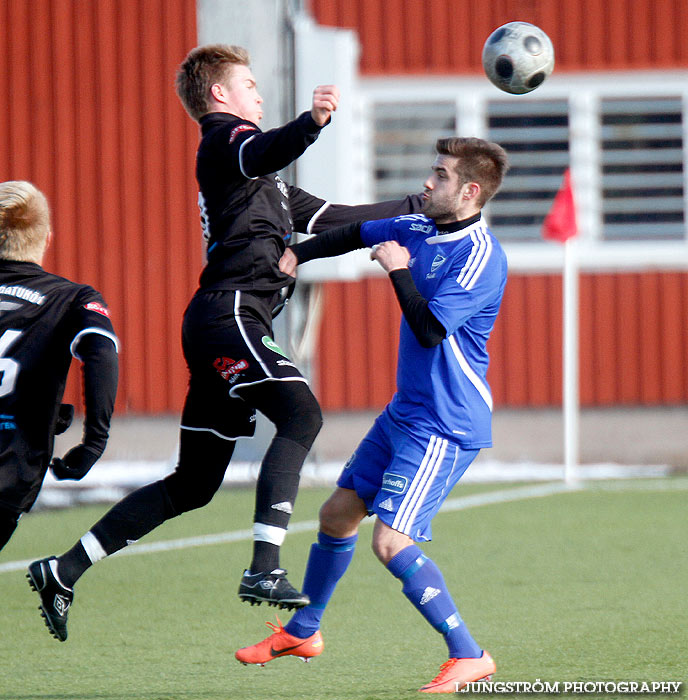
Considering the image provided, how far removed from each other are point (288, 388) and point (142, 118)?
9.14 m

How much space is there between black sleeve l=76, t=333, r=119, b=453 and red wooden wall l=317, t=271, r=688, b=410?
28.0 ft

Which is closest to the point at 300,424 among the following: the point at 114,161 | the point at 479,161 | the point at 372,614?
the point at 479,161

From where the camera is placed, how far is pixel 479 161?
197 inches

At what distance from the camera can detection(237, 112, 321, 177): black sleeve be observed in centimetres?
461

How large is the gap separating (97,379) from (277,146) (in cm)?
105

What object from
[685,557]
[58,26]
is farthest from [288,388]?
[58,26]

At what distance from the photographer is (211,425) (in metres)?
5.07

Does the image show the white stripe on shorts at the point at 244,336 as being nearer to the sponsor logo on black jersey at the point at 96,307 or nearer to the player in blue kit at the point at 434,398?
the player in blue kit at the point at 434,398

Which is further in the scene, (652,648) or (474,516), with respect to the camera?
(474,516)

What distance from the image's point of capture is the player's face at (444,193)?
5.00 metres

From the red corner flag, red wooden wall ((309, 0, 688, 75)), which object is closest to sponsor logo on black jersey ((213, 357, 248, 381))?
the red corner flag

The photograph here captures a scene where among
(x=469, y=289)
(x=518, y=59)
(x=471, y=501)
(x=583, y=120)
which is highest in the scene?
(x=583, y=120)

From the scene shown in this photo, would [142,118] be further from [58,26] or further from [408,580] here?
[408,580]

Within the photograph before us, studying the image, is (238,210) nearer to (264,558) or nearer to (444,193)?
(444,193)
